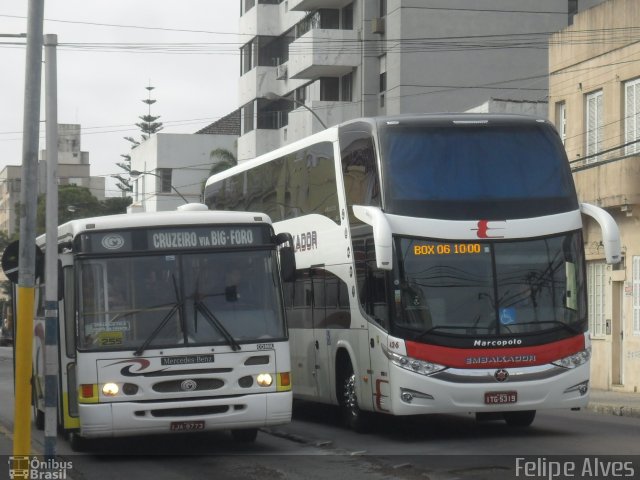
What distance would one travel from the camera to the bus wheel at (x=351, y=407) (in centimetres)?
1739

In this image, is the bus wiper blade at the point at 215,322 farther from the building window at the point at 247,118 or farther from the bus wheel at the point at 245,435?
→ the building window at the point at 247,118

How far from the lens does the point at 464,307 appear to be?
51.6 feet

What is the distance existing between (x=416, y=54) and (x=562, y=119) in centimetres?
1343

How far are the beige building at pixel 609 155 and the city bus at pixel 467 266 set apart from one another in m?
11.1

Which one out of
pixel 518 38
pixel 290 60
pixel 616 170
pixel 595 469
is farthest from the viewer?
pixel 290 60

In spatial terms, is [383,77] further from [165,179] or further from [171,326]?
[171,326]

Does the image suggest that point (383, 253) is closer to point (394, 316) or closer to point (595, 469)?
point (394, 316)

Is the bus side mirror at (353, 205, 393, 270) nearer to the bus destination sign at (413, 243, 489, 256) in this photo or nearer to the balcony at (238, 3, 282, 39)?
the bus destination sign at (413, 243, 489, 256)

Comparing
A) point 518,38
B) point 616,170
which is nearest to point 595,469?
point 616,170

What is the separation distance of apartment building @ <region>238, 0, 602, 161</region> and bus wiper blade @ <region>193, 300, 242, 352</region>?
94.6 feet

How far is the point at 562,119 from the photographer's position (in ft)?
104

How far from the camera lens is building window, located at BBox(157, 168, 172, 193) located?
6869 centimetres

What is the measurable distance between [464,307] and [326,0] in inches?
1312

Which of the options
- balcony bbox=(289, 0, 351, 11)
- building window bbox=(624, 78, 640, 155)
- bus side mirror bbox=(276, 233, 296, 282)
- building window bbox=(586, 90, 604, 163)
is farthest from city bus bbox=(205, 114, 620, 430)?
balcony bbox=(289, 0, 351, 11)
